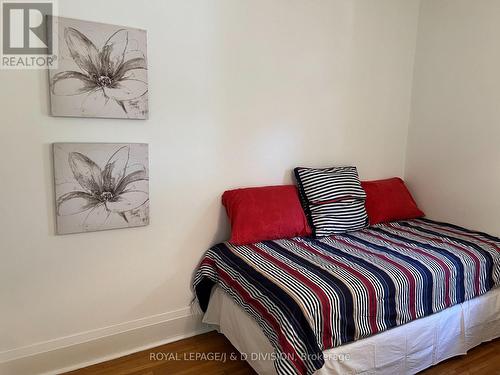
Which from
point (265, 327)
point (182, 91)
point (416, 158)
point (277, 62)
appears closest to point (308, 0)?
point (277, 62)

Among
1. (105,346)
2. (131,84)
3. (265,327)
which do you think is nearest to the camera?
(265,327)

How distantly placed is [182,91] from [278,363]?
59.5 inches

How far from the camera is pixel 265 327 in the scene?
1.58 m

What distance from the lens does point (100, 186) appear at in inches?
73.7

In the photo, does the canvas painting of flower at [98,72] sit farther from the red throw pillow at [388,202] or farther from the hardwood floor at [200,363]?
the red throw pillow at [388,202]

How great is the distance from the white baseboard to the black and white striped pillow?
102 centimetres

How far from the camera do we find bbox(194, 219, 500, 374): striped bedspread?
1480 mm

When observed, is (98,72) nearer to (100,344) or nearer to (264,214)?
(264,214)

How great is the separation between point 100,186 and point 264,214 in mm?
973

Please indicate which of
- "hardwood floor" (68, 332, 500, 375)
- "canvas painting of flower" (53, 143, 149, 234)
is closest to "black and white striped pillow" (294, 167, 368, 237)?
"hardwood floor" (68, 332, 500, 375)

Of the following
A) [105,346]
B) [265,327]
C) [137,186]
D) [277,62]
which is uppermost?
[277,62]

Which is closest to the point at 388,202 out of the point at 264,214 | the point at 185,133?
the point at 264,214

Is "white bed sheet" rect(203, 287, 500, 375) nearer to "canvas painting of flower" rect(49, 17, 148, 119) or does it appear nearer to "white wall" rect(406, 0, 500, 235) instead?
"white wall" rect(406, 0, 500, 235)

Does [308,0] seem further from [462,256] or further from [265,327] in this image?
[265,327]
